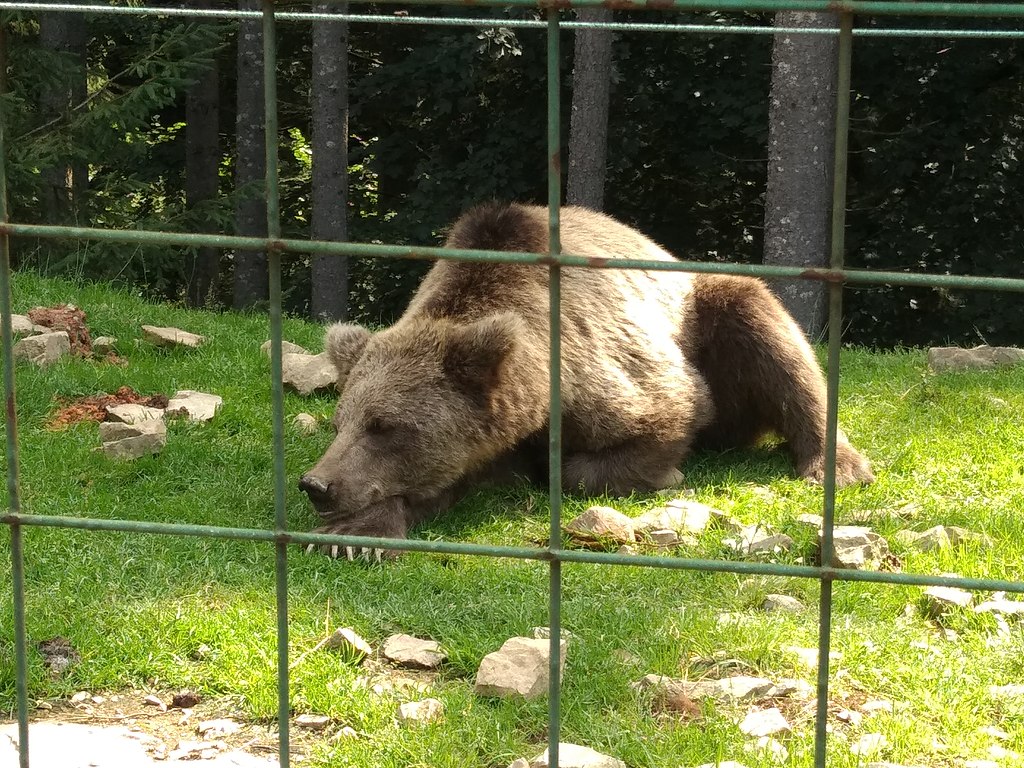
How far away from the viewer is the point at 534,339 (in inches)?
223

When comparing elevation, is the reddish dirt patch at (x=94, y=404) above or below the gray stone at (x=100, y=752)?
above

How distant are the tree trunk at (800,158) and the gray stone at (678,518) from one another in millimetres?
5369

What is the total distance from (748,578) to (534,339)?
170 cm

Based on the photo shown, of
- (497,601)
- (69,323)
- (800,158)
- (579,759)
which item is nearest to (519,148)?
(800,158)

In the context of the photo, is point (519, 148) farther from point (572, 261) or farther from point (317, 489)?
point (572, 261)

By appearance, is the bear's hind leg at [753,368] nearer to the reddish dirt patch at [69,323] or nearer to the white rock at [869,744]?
the white rock at [869,744]

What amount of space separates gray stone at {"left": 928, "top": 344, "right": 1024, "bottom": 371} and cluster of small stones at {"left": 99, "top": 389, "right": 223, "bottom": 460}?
433 cm

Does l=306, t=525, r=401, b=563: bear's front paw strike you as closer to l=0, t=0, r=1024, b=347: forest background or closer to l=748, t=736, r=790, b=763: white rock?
l=748, t=736, r=790, b=763: white rock

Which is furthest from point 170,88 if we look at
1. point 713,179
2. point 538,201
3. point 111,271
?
point 713,179

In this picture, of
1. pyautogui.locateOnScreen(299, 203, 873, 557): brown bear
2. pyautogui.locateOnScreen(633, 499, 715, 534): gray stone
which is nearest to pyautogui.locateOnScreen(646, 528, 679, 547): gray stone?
pyautogui.locateOnScreen(633, 499, 715, 534): gray stone

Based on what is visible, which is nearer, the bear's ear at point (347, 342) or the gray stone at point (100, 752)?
the gray stone at point (100, 752)

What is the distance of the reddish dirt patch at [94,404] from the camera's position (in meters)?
6.07

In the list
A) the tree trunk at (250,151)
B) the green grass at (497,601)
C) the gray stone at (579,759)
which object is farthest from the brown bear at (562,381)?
the tree trunk at (250,151)

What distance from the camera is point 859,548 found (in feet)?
14.4
